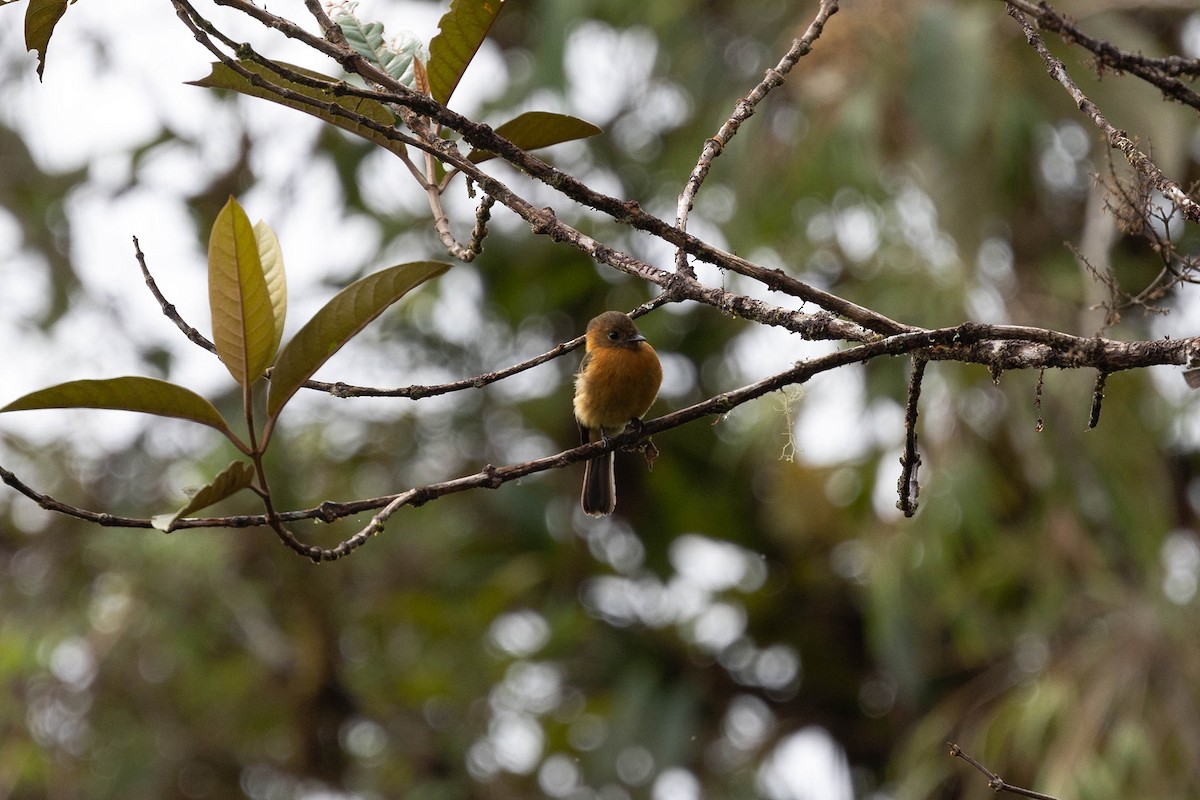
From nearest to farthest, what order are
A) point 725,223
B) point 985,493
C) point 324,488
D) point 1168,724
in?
point 1168,724 → point 985,493 → point 725,223 → point 324,488

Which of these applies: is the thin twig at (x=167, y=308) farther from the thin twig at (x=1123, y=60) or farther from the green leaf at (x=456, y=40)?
the thin twig at (x=1123, y=60)

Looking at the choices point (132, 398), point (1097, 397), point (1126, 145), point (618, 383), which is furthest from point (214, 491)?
point (618, 383)

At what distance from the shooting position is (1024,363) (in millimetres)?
1949

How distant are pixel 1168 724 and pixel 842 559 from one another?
2842 mm

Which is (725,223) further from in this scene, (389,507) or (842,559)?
(389,507)

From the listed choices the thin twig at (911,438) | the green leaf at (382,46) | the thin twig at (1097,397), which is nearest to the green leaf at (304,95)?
the green leaf at (382,46)

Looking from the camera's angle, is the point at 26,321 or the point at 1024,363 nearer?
the point at 1024,363

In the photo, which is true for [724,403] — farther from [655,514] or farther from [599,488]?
[655,514]

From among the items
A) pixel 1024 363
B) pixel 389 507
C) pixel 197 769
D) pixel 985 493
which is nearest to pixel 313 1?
pixel 389 507

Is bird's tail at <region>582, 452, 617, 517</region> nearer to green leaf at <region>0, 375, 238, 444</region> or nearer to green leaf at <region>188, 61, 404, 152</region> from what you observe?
green leaf at <region>188, 61, 404, 152</region>

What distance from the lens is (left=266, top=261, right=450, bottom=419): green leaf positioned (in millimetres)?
2018

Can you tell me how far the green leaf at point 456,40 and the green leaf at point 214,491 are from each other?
0.79 meters

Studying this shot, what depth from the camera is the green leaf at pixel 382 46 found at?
239cm

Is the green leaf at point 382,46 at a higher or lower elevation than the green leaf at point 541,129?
higher
